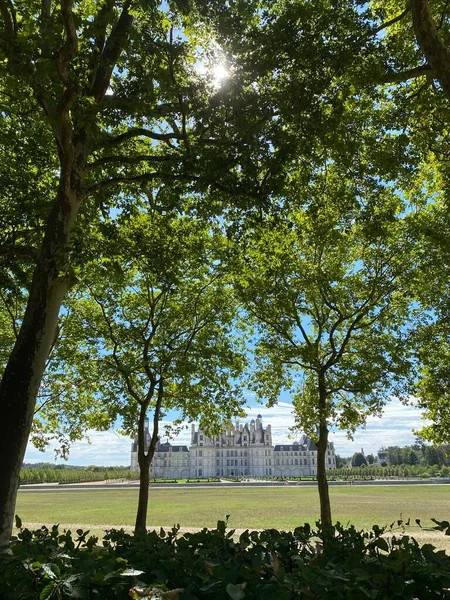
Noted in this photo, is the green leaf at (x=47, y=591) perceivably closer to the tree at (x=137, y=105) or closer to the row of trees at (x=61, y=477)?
the tree at (x=137, y=105)

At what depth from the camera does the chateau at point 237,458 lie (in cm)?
16512

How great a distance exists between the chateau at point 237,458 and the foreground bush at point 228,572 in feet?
544

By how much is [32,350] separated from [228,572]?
5703 millimetres

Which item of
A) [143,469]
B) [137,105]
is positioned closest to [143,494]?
[143,469]

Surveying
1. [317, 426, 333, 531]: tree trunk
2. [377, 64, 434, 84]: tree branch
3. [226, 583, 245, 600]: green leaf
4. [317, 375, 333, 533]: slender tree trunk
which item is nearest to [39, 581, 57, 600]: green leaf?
[226, 583, 245, 600]: green leaf

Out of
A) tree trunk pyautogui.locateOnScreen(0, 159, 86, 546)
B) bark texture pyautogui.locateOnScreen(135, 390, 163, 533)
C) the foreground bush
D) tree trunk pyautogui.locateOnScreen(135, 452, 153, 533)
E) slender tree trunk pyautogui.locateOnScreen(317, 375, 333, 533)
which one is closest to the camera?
the foreground bush

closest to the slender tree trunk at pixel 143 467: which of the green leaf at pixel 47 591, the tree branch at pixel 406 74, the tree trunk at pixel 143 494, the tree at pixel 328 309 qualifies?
the tree trunk at pixel 143 494

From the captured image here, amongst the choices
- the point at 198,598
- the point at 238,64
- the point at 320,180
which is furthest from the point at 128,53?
the point at 198,598

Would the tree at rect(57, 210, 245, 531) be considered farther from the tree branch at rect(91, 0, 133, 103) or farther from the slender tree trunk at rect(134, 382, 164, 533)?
the tree branch at rect(91, 0, 133, 103)

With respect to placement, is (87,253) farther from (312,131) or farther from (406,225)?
(406,225)

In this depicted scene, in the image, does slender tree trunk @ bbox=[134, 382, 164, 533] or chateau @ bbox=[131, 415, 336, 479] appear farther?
chateau @ bbox=[131, 415, 336, 479]

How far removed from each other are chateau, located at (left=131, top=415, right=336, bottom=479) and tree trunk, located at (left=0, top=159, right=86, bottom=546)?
162103 mm

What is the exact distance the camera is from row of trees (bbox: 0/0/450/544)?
780cm

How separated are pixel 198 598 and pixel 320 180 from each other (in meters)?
9.91
